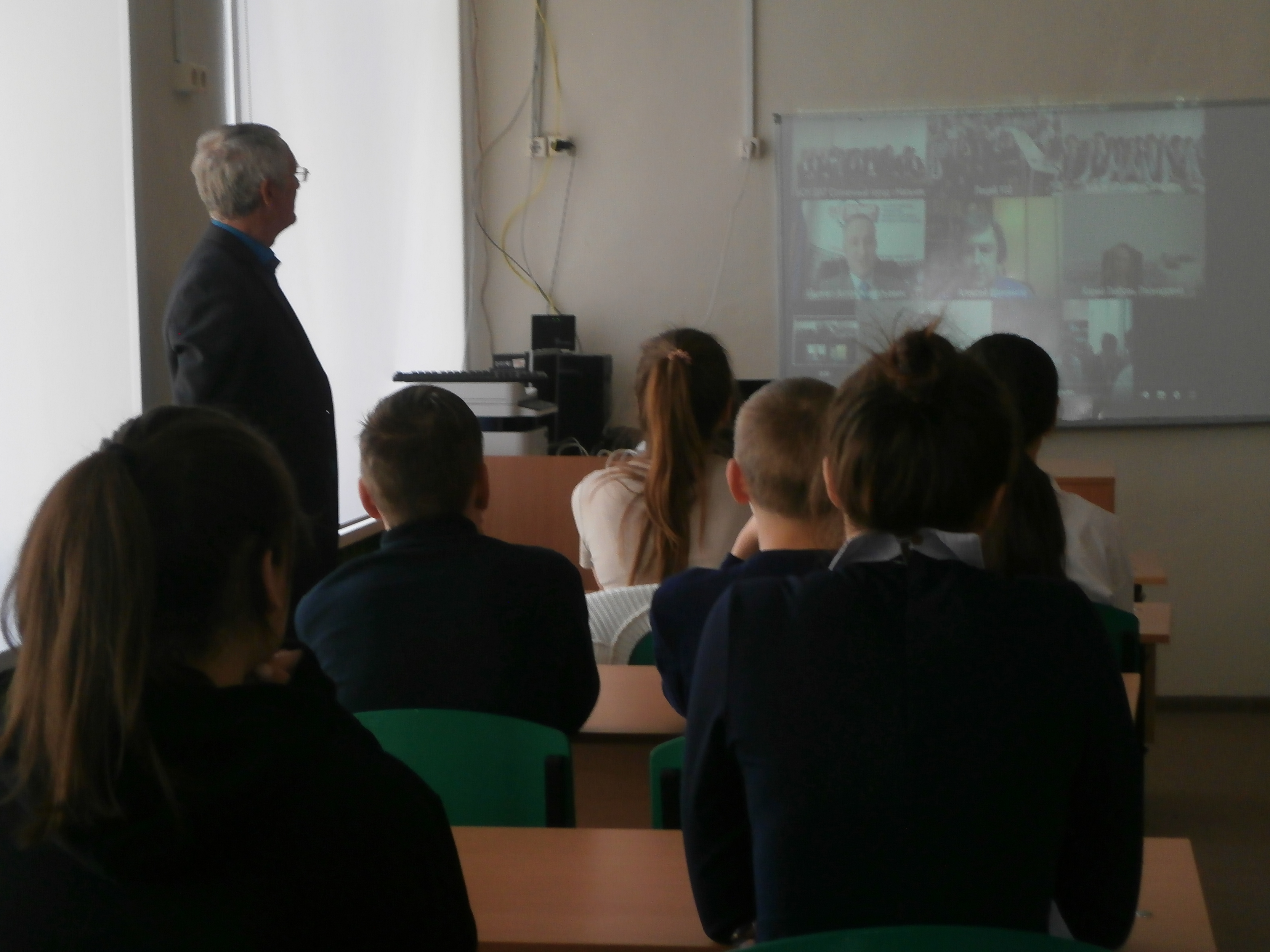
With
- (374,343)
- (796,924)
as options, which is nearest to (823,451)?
(796,924)

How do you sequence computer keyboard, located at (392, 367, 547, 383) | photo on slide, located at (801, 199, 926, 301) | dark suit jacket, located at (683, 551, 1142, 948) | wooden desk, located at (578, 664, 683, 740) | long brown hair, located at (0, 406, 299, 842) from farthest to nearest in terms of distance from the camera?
photo on slide, located at (801, 199, 926, 301)
computer keyboard, located at (392, 367, 547, 383)
wooden desk, located at (578, 664, 683, 740)
dark suit jacket, located at (683, 551, 1142, 948)
long brown hair, located at (0, 406, 299, 842)

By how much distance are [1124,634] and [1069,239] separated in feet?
8.15

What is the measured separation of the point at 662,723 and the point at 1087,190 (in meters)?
3.32

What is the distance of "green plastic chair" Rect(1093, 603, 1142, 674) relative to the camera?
2420 millimetres

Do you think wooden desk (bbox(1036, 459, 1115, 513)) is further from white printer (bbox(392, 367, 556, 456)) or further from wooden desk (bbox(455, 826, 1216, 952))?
wooden desk (bbox(455, 826, 1216, 952))

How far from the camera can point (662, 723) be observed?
77.2 inches

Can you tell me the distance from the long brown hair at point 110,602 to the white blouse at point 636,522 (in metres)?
1.82

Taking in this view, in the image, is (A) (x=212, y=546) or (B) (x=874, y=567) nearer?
(A) (x=212, y=546)

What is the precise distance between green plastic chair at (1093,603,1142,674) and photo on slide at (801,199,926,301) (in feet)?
7.88

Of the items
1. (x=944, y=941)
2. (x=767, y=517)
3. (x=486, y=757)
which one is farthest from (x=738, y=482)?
(x=944, y=941)

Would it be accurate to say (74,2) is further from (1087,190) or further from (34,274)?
(1087,190)

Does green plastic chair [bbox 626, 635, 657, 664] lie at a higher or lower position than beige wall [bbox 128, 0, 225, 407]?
lower

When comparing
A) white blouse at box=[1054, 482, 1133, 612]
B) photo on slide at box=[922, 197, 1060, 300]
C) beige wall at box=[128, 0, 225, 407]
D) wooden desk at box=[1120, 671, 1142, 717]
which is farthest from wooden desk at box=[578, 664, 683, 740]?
photo on slide at box=[922, 197, 1060, 300]

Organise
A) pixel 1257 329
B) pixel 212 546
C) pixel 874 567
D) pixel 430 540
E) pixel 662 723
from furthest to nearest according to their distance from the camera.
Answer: pixel 1257 329 → pixel 662 723 → pixel 430 540 → pixel 874 567 → pixel 212 546
